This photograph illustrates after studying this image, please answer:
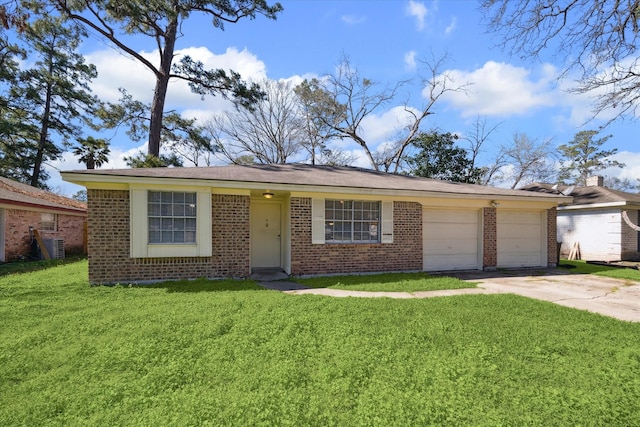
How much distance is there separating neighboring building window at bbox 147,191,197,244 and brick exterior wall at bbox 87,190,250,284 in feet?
1.56

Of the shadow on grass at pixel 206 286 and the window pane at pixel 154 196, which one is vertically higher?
the window pane at pixel 154 196

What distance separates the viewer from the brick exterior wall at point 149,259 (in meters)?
7.29

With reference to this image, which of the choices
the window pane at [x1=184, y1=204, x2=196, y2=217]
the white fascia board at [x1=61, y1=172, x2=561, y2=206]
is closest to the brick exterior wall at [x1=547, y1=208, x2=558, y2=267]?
the white fascia board at [x1=61, y1=172, x2=561, y2=206]

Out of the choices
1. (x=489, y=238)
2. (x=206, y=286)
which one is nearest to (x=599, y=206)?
(x=489, y=238)

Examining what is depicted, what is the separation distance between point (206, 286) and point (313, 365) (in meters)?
4.46

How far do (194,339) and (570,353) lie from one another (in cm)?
457

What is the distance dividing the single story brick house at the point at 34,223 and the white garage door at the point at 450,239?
1503cm

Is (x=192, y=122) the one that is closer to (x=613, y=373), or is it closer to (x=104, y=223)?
(x=104, y=223)

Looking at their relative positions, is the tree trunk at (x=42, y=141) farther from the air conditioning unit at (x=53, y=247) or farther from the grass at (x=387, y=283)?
the grass at (x=387, y=283)

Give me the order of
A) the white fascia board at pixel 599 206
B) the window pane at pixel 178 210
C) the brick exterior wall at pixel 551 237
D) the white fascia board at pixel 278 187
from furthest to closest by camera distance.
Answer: the white fascia board at pixel 599 206 → the brick exterior wall at pixel 551 237 → the window pane at pixel 178 210 → the white fascia board at pixel 278 187

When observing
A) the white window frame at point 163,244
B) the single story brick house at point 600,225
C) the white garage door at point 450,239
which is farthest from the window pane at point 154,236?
the single story brick house at point 600,225

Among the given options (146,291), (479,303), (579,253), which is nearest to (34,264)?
(146,291)

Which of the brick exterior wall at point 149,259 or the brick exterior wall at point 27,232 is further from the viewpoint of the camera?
the brick exterior wall at point 27,232

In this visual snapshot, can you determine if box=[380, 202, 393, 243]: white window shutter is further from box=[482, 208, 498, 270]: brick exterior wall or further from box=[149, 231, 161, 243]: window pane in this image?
box=[149, 231, 161, 243]: window pane
